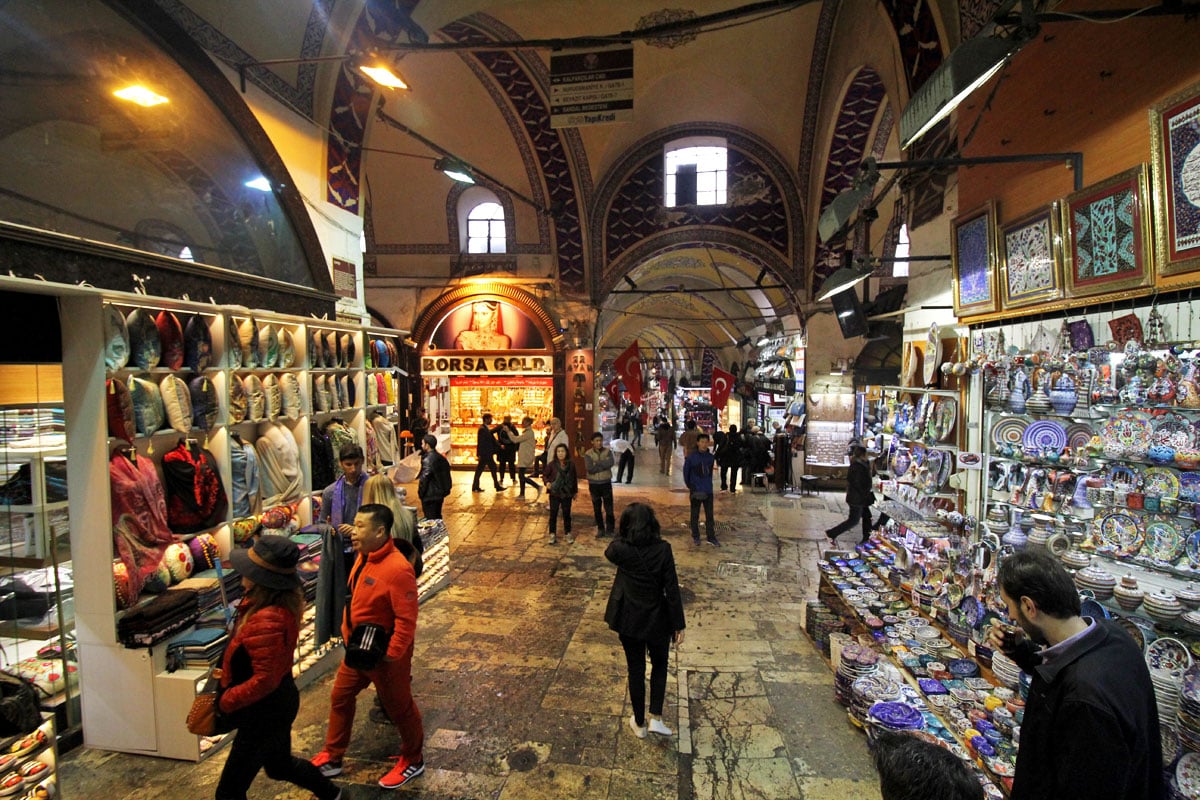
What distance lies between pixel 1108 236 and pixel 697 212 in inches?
400

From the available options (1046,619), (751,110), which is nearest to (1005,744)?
(1046,619)

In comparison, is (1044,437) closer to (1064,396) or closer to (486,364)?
(1064,396)

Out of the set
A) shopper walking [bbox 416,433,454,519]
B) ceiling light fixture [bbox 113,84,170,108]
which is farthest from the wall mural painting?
ceiling light fixture [bbox 113,84,170,108]

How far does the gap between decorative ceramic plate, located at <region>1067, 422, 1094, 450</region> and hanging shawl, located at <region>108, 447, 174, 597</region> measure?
521 cm

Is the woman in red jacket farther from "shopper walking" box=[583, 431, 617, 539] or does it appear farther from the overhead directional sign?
"shopper walking" box=[583, 431, 617, 539]

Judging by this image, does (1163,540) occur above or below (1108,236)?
below

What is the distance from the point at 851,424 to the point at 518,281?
765 centimetres

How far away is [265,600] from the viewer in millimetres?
2395

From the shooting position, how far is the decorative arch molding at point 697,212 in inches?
469

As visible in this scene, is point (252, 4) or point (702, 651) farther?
point (252, 4)

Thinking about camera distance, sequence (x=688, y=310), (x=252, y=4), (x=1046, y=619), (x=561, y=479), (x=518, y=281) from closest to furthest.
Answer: (x=1046, y=619) → (x=252, y=4) → (x=561, y=479) → (x=518, y=281) → (x=688, y=310)

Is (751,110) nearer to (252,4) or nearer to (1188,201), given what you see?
(252,4)

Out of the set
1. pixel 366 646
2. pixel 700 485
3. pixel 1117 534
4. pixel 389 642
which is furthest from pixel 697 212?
pixel 366 646

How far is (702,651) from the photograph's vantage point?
4547mm
